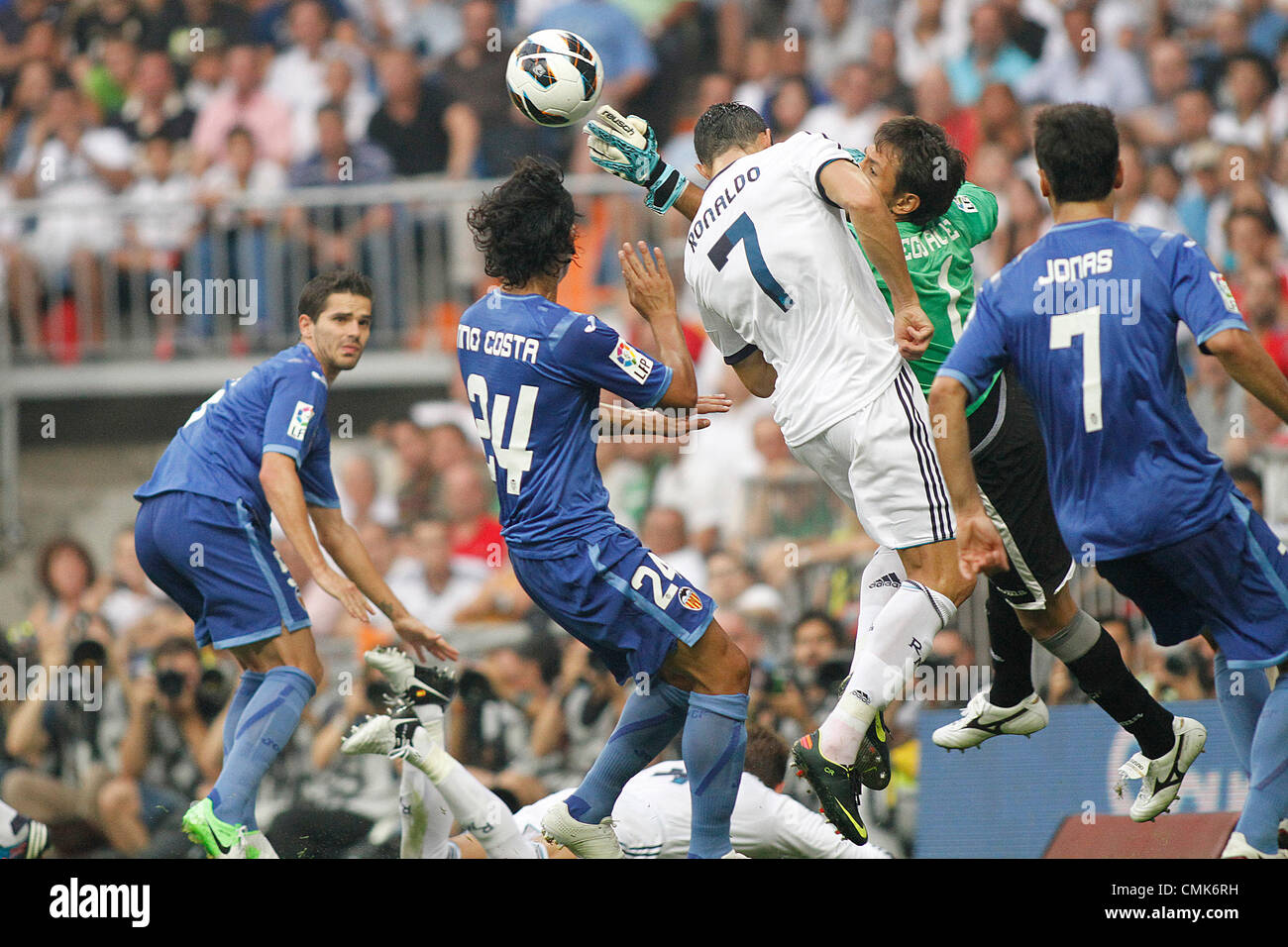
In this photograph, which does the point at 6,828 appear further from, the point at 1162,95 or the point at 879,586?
the point at 1162,95

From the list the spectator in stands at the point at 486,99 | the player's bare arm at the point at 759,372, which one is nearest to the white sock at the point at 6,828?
the player's bare arm at the point at 759,372

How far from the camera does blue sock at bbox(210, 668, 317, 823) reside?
6.17 metres

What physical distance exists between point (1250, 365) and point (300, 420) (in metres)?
3.67

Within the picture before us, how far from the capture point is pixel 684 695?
20.4 feet

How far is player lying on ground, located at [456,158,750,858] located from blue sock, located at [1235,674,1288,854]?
5.95 feet

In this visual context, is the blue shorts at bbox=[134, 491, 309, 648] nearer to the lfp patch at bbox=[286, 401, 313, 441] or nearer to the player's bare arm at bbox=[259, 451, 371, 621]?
the player's bare arm at bbox=[259, 451, 371, 621]

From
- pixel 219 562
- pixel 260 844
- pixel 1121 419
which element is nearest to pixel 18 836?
pixel 260 844

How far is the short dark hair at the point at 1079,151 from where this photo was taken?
5355mm

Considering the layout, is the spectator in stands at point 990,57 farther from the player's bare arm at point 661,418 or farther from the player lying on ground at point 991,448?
the player's bare arm at point 661,418

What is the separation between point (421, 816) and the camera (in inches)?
274

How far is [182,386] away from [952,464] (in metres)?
9.44

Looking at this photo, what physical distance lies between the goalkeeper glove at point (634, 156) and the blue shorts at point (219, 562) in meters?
2.11
